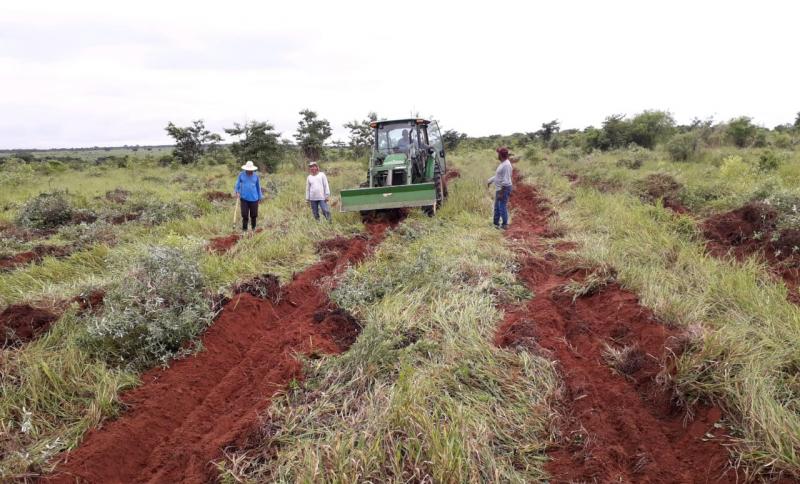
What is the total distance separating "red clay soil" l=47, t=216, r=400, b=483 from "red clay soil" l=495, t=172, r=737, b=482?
1787 millimetres

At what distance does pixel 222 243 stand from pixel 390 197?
3.19 m

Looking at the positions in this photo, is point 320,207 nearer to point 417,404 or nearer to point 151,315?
point 151,315

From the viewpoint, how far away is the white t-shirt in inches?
330

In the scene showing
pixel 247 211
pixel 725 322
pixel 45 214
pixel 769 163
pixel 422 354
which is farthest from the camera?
pixel 769 163

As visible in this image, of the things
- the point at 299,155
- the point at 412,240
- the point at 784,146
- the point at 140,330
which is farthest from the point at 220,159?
the point at 784,146

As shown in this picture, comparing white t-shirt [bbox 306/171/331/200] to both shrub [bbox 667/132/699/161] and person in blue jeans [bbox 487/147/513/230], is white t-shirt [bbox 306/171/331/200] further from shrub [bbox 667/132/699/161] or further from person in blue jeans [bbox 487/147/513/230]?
shrub [bbox 667/132/699/161]

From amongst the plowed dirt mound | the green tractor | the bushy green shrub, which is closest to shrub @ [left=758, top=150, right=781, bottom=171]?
the green tractor

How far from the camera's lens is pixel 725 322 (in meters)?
3.61

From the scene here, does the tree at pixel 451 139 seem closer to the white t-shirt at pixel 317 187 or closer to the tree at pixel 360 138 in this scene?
the tree at pixel 360 138

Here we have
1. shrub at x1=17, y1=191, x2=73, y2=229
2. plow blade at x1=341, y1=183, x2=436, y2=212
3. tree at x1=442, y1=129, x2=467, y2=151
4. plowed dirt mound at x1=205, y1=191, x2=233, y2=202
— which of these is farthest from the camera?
tree at x1=442, y1=129, x2=467, y2=151

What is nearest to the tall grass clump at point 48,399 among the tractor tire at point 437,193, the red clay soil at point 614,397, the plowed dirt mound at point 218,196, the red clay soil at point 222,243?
the red clay soil at point 222,243

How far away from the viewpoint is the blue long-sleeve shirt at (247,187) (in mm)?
7789

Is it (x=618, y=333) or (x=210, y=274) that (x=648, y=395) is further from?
(x=210, y=274)

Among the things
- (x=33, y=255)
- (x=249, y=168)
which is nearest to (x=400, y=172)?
(x=249, y=168)
